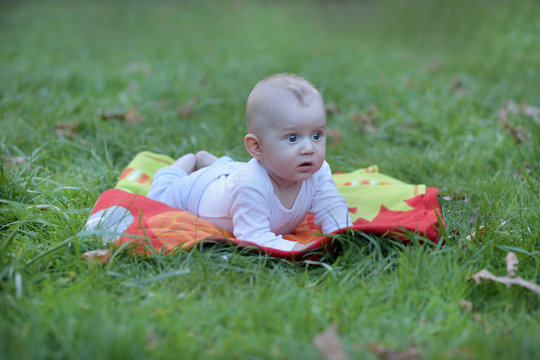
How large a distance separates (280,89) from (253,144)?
299mm

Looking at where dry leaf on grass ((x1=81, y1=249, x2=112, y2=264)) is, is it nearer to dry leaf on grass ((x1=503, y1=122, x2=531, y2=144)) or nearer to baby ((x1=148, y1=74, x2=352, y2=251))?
baby ((x1=148, y1=74, x2=352, y2=251))

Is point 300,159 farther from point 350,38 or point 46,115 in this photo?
point 350,38

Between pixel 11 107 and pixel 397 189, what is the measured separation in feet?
11.0

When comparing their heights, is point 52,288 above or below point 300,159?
below

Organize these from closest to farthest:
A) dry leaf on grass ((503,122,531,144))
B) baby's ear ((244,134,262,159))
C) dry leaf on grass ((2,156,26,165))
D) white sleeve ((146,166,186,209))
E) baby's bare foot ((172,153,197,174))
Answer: baby's ear ((244,134,262,159)), white sleeve ((146,166,186,209)), baby's bare foot ((172,153,197,174)), dry leaf on grass ((2,156,26,165)), dry leaf on grass ((503,122,531,144))

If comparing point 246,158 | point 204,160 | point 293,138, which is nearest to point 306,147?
point 293,138

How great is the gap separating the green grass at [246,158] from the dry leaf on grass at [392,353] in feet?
0.07

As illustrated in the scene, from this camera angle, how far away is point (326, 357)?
5.14 feet

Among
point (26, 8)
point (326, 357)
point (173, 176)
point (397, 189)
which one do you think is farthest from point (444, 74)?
point (26, 8)

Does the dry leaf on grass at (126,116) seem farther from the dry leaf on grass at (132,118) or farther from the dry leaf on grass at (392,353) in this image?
the dry leaf on grass at (392,353)

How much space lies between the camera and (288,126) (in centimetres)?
226

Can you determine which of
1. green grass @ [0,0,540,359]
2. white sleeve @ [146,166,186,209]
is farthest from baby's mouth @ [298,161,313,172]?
white sleeve @ [146,166,186,209]

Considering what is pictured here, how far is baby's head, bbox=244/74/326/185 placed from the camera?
2252 mm

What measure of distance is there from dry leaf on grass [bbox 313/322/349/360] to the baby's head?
2.85 feet
